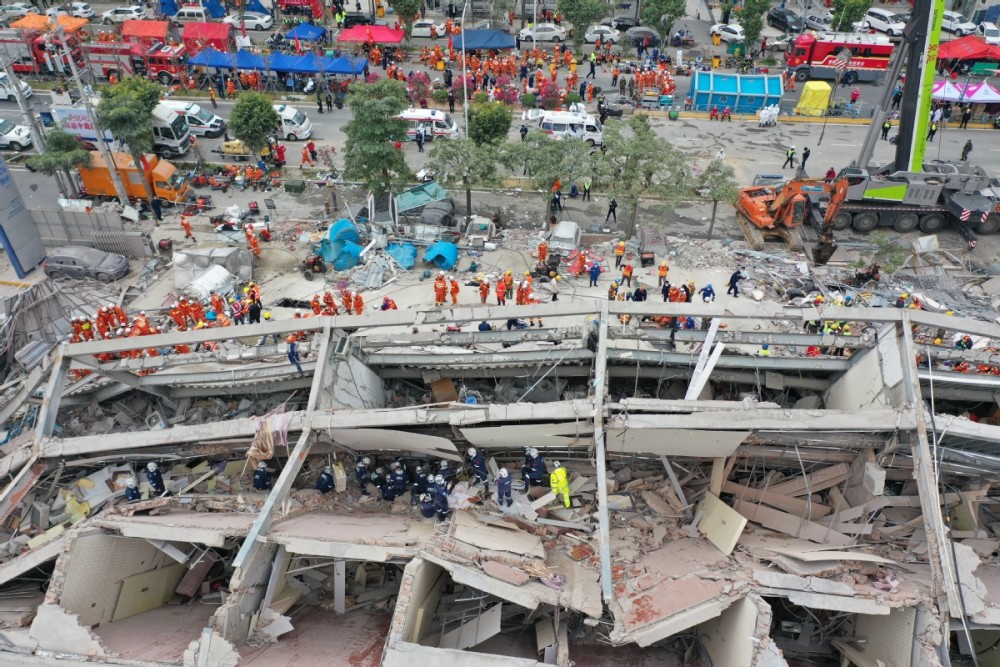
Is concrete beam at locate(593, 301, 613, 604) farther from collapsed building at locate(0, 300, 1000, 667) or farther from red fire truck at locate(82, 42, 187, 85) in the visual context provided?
red fire truck at locate(82, 42, 187, 85)

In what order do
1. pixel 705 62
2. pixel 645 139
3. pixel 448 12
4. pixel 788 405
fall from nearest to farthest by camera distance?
pixel 788 405 < pixel 645 139 < pixel 705 62 < pixel 448 12

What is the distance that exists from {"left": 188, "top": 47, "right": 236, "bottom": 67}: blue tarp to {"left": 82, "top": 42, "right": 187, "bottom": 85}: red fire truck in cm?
178

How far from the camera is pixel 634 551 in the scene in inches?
452

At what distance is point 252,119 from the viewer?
26.2 metres

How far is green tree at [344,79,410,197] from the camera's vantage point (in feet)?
73.0

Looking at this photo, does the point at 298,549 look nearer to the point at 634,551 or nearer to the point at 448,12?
the point at 634,551

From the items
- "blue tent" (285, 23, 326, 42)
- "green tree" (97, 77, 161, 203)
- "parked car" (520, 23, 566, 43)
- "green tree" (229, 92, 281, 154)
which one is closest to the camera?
"green tree" (97, 77, 161, 203)

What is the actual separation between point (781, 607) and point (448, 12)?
42.0m

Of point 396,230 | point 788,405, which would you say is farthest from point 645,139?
point 788,405

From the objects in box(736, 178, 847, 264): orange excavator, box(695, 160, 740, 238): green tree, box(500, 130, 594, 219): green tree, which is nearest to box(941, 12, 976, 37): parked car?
box(736, 178, 847, 264): orange excavator

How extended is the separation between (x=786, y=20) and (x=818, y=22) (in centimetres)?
184

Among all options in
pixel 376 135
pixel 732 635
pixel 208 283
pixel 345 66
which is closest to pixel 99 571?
pixel 732 635

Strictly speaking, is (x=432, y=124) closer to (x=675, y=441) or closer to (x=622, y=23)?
(x=622, y=23)

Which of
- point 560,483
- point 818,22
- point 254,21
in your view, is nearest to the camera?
point 560,483
